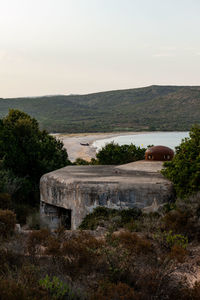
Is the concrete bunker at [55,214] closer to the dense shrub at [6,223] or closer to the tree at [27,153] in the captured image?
the tree at [27,153]

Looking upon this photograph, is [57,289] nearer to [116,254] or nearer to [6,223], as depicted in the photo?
[116,254]

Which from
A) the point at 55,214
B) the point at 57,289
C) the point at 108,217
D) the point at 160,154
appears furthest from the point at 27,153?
the point at 57,289

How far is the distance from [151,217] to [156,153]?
630cm

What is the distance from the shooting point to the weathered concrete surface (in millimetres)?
10539

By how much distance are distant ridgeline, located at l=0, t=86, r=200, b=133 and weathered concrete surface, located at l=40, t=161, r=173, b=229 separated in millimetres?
100755

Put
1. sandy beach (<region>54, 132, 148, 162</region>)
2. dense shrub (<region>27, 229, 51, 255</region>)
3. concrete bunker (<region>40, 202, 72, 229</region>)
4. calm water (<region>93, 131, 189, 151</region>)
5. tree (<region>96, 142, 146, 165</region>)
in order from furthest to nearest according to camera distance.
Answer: calm water (<region>93, 131, 189, 151</region>) → sandy beach (<region>54, 132, 148, 162</region>) → tree (<region>96, 142, 146, 165</region>) → concrete bunker (<region>40, 202, 72, 229</region>) → dense shrub (<region>27, 229, 51, 255</region>)

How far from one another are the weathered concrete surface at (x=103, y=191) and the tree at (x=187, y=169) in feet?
1.09

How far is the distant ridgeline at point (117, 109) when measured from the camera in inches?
4761

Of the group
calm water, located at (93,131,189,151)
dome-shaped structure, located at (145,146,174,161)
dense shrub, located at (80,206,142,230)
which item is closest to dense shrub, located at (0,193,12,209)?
dense shrub, located at (80,206,142,230)

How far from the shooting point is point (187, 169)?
10.4m

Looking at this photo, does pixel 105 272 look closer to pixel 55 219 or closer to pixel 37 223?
pixel 37 223

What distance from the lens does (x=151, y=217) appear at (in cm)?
989

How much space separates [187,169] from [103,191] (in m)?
2.60

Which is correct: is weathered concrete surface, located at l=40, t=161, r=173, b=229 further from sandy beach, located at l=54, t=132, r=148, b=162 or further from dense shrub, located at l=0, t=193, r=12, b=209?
sandy beach, located at l=54, t=132, r=148, b=162
